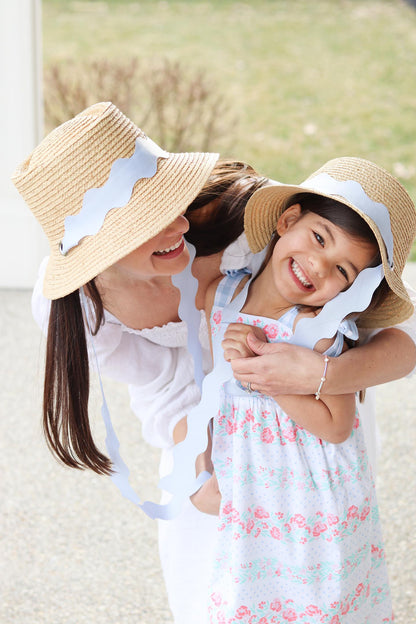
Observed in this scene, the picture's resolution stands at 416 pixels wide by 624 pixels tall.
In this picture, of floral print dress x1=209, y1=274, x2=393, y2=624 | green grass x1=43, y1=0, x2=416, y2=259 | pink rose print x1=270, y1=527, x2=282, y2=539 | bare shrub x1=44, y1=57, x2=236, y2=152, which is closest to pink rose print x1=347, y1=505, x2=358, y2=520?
floral print dress x1=209, y1=274, x2=393, y2=624

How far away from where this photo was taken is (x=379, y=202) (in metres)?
1.27

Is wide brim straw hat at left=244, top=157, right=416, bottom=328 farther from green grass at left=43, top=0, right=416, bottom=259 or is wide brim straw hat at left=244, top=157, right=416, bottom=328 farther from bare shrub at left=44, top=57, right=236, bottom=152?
green grass at left=43, top=0, right=416, bottom=259

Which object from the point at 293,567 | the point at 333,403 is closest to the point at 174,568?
the point at 293,567

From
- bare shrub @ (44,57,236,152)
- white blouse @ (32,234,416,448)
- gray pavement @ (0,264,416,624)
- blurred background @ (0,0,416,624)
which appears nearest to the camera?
white blouse @ (32,234,416,448)

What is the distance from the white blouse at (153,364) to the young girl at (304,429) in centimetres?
19

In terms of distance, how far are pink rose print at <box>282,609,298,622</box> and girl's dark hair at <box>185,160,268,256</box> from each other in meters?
0.70

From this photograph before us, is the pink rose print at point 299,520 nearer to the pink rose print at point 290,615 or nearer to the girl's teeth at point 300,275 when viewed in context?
the pink rose print at point 290,615

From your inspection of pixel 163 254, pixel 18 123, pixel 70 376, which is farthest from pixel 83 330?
pixel 18 123

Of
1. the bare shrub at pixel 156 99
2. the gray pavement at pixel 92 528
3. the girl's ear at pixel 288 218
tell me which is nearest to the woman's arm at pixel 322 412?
the girl's ear at pixel 288 218

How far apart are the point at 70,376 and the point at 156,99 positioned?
513 centimetres

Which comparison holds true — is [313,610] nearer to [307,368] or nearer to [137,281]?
[307,368]

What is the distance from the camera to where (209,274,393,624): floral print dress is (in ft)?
4.63

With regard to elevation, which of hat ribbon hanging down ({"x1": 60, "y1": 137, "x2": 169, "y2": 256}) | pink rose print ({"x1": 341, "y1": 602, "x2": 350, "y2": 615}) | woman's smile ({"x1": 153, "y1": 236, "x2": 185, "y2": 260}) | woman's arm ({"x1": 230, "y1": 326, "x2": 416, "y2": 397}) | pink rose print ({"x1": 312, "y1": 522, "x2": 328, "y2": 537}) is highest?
hat ribbon hanging down ({"x1": 60, "y1": 137, "x2": 169, "y2": 256})

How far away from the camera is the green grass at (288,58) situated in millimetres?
6629
